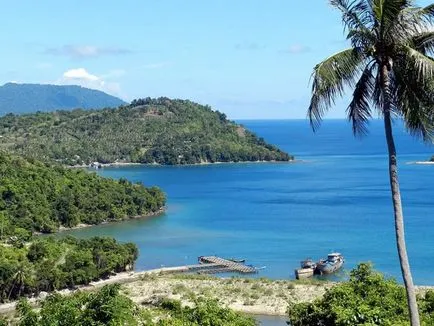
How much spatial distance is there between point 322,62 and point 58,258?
3959cm

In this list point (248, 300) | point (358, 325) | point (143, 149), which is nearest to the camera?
point (358, 325)

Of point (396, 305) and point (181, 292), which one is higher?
point (396, 305)

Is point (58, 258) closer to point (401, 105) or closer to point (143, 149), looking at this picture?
point (401, 105)

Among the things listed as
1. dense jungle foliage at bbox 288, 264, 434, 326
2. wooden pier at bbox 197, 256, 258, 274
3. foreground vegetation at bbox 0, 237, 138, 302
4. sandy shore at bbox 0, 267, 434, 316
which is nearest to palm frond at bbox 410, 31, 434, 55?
dense jungle foliage at bbox 288, 264, 434, 326

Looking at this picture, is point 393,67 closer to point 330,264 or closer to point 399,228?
point 399,228

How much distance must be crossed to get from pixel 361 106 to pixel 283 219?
216 feet

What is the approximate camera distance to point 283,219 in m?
75.0

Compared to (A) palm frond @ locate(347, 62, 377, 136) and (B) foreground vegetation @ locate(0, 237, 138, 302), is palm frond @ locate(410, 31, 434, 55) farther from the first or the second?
(B) foreground vegetation @ locate(0, 237, 138, 302)

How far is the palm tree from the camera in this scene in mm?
8766

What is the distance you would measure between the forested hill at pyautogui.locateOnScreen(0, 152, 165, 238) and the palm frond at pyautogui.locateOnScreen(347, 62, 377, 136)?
57.2 meters

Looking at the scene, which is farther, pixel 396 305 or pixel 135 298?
pixel 135 298

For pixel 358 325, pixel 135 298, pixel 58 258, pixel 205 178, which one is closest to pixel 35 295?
pixel 58 258

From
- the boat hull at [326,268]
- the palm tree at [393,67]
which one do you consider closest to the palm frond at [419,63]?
the palm tree at [393,67]

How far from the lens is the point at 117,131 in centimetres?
16250
